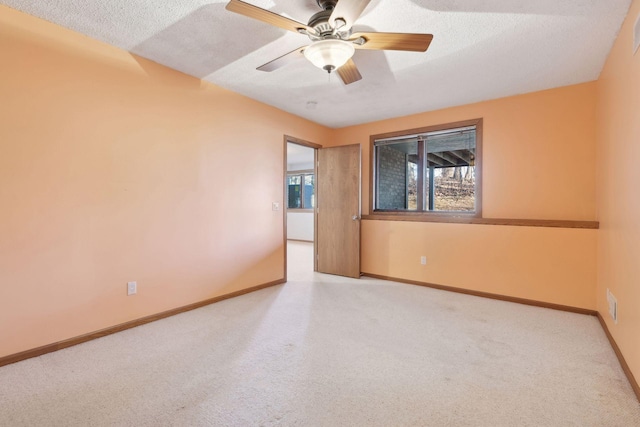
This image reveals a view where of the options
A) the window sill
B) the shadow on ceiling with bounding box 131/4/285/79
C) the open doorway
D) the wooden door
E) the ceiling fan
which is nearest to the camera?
the ceiling fan

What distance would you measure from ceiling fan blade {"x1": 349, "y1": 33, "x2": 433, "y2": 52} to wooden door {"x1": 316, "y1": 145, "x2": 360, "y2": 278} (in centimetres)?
258

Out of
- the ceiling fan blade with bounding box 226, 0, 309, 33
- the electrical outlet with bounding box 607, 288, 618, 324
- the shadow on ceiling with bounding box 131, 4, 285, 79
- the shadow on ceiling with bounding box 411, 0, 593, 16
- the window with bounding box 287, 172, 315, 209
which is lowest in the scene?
the electrical outlet with bounding box 607, 288, 618, 324

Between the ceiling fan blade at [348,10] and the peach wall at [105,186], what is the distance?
6.59 ft

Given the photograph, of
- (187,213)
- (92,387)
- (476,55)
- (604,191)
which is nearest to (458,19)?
(476,55)

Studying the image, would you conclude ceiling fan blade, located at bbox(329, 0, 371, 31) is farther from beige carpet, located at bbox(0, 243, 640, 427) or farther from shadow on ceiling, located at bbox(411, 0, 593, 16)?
beige carpet, located at bbox(0, 243, 640, 427)

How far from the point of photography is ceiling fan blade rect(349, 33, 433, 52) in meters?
1.82

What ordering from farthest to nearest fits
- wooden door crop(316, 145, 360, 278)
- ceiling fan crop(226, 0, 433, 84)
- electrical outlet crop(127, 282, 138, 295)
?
wooden door crop(316, 145, 360, 278) → electrical outlet crop(127, 282, 138, 295) → ceiling fan crop(226, 0, 433, 84)

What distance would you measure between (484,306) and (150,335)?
10.9 ft

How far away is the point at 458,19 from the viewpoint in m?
2.14

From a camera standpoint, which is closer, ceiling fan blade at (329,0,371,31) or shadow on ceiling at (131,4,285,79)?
ceiling fan blade at (329,0,371,31)

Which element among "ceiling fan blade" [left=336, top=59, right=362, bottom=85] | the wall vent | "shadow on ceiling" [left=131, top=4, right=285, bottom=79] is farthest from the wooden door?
the wall vent

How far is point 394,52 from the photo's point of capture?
2.59 meters

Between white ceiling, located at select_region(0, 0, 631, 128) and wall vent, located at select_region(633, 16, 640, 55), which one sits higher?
white ceiling, located at select_region(0, 0, 631, 128)

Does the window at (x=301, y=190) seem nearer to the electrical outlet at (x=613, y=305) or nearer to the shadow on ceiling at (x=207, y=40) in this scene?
the shadow on ceiling at (x=207, y=40)
